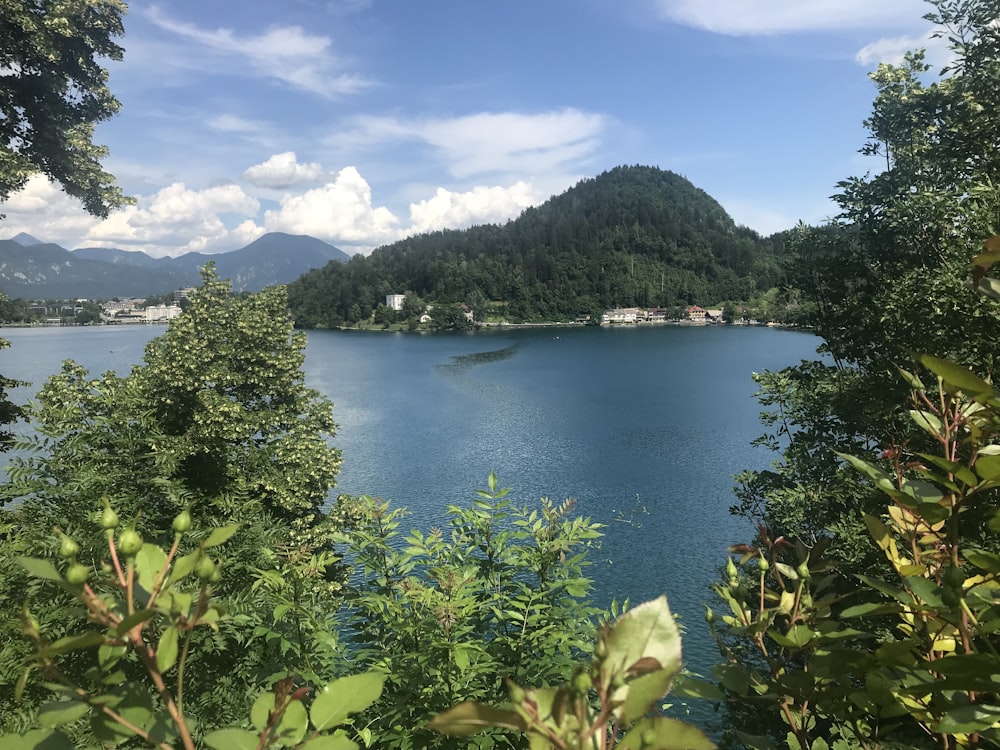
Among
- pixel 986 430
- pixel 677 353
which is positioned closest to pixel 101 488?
pixel 986 430

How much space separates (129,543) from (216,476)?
10.9m

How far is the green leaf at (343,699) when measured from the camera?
0.72 metres

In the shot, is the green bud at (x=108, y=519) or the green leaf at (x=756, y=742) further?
the green leaf at (x=756, y=742)

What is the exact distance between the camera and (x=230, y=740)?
699 mm

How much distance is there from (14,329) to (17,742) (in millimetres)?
149251

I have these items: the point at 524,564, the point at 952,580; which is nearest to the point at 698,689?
the point at 952,580

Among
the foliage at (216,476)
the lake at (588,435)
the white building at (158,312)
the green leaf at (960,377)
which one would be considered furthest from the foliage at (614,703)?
the white building at (158,312)

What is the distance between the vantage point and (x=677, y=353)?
224 feet

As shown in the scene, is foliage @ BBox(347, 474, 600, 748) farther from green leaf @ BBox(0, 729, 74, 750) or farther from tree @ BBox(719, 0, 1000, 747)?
green leaf @ BBox(0, 729, 74, 750)

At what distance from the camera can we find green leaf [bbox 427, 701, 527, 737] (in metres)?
0.57

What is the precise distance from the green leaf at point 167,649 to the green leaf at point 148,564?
6 centimetres

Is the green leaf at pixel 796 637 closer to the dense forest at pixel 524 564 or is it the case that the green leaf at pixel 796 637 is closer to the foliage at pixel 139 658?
the dense forest at pixel 524 564

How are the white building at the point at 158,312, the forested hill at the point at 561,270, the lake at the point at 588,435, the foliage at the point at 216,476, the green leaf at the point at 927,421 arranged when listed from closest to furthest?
the green leaf at the point at 927,421, the foliage at the point at 216,476, the lake at the point at 588,435, the forested hill at the point at 561,270, the white building at the point at 158,312

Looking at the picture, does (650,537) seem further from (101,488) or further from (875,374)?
(101,488)
